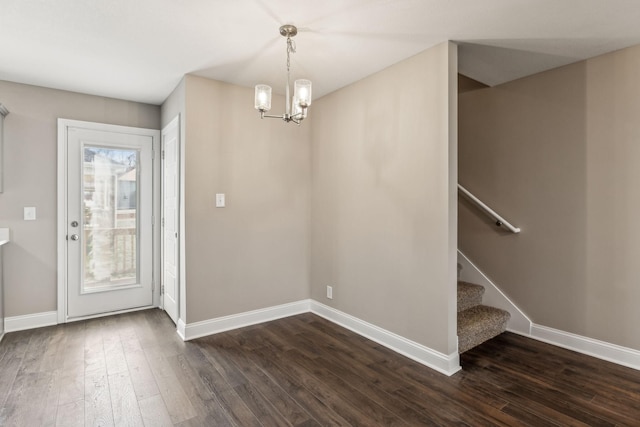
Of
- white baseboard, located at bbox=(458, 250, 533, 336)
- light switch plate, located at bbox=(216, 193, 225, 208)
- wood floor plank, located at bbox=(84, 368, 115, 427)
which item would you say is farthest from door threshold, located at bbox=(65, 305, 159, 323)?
white baseboard, located at bbox=(458, 250, 533, 336)

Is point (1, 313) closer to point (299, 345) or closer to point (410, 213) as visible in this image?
point (299, 345)

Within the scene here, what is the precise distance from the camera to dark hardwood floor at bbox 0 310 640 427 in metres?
1.95

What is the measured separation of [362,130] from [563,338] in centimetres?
252

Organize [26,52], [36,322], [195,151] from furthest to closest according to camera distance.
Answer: [36,322]
[195,151]
[26,52]

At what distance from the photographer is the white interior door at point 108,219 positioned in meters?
3.49

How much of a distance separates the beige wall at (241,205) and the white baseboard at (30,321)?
5.09 ft

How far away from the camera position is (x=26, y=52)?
258 cm

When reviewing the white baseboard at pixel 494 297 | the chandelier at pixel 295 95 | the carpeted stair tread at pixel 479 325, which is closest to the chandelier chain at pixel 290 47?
the chandelier at pixel 295 95

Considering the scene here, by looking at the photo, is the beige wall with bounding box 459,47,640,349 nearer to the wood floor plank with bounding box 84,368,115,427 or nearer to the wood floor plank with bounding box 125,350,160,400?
the wood floor plank with bounding box 125,350,160,400

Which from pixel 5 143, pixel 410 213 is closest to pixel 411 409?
pixel 410 213

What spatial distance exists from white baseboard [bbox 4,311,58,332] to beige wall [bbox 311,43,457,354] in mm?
2694

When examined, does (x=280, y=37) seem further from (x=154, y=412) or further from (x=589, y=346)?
(x=589, y=346)

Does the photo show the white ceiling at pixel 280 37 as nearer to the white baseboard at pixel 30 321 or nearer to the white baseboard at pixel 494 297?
the white baseboard at pixel 494 297

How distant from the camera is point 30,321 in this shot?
3293 millimetres
